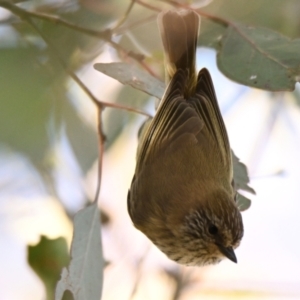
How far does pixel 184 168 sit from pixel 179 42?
386mm

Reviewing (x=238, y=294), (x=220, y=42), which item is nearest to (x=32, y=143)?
(x=220, y=42)

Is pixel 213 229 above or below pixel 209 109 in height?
below

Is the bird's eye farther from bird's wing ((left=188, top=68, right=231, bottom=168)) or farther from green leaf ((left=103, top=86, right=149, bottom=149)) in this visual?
green leaf ((left=103, top=86, right=149, bottom=149))

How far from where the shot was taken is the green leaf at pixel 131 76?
50.0 inches

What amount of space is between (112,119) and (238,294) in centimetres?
86

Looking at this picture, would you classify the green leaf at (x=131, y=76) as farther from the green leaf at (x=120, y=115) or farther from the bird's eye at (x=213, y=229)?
the green leaf at (x=120, y=115)

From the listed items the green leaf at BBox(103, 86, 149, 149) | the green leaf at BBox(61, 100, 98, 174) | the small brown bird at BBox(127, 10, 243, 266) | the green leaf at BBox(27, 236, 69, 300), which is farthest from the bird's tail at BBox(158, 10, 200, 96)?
the green leaf at BBox(27, 236, 69, 300)

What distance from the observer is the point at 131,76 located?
1309mm

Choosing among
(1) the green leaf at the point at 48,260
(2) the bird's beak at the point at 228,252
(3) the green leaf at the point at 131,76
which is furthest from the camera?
(1) the green leaf at the point at 48,260

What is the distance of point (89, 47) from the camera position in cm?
179

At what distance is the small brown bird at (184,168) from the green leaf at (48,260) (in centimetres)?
25

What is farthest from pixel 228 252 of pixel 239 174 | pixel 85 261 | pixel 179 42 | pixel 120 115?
pixel 120 115

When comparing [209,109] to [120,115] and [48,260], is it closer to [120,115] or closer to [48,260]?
[120,115]

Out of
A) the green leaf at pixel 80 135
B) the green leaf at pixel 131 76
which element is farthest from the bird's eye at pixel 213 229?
the green leaf at pixel 80 135
